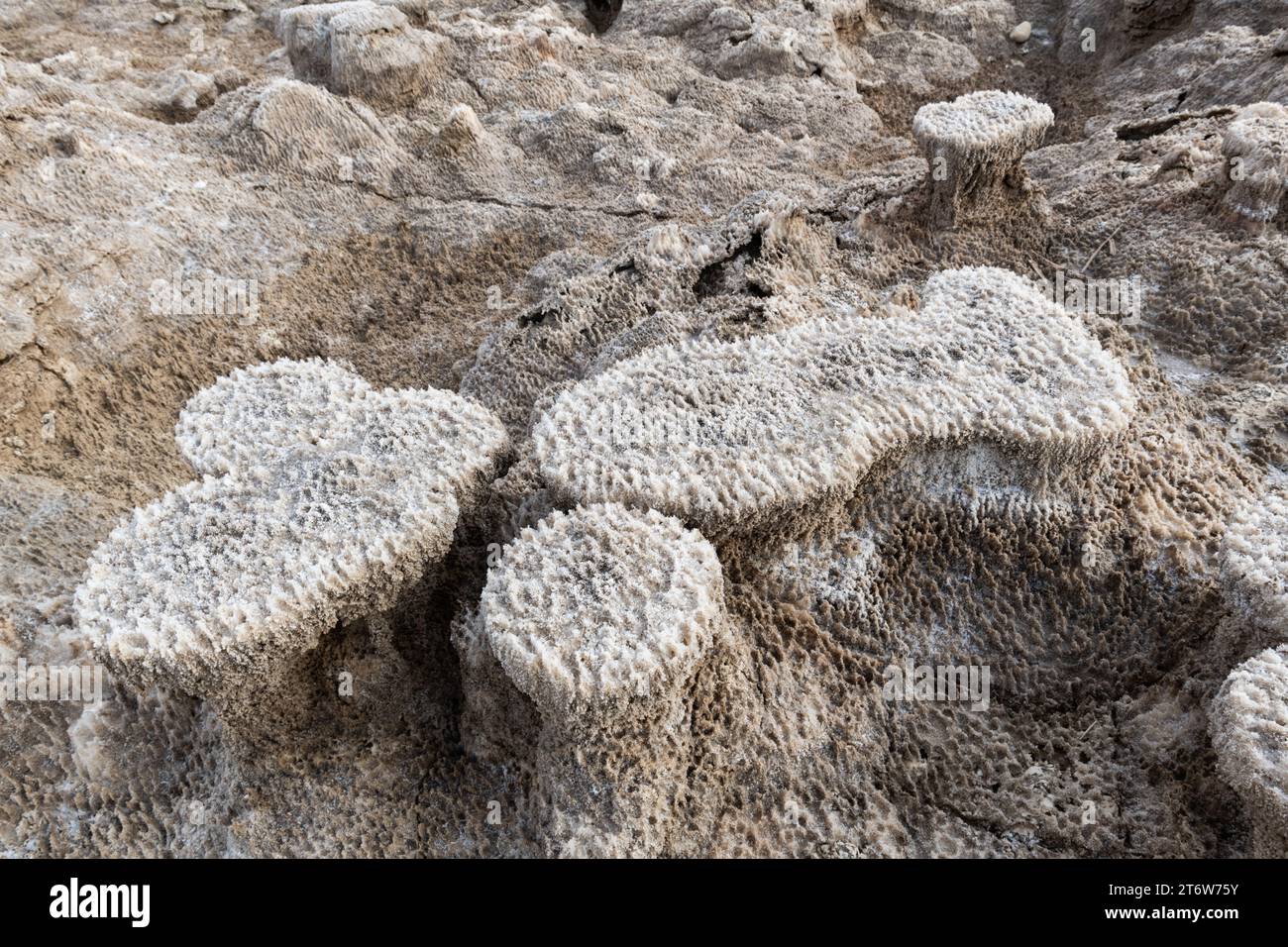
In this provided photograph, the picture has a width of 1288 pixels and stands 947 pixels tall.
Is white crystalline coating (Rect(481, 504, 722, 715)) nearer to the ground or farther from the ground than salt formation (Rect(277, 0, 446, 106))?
nearer to the ground

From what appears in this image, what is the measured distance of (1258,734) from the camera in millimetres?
1811

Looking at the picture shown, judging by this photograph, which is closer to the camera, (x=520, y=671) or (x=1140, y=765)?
(x=520, y=671)

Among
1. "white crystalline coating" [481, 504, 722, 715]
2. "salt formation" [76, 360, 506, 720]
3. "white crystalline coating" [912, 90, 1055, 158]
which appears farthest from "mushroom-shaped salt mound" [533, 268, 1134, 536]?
"white crystalline coating" [912, 90, 1055, 158]

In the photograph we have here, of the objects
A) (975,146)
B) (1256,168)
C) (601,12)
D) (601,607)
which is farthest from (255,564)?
(601,12)

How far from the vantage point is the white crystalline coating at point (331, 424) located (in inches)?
90.1

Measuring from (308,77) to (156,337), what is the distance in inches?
91.9

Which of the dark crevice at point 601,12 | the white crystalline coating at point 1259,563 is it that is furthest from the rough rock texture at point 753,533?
the dark crevice at point 601,12

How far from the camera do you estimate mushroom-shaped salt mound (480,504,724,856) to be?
1860mm

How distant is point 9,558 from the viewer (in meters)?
3.04

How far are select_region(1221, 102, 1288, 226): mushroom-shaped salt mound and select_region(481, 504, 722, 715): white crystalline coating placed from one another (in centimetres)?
261

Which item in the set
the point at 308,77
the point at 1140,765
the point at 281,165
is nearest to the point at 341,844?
the point at 1140,765

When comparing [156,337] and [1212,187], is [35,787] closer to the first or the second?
[156,337]

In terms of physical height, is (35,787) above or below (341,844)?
below

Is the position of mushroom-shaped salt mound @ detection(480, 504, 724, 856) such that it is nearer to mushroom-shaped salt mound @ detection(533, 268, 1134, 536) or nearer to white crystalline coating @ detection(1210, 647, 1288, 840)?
mushroom-shaped salt mound @ detection(533, 268, 1134, 536)
